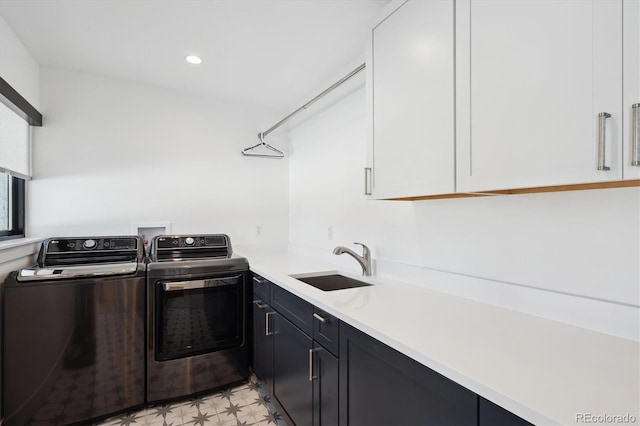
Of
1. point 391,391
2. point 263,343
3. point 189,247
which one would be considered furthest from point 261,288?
point 391,391

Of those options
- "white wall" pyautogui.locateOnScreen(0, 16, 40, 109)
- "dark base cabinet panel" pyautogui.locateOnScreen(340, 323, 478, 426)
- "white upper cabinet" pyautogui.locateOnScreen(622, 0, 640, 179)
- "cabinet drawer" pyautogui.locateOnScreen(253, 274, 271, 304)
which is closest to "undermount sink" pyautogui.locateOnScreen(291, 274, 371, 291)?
"cabinet drawer" pyautogui.locateOnScreen(253, 274, 271, 304)

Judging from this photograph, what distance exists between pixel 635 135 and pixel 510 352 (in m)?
0.62

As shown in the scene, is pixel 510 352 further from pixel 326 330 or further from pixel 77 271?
pixel 77 271

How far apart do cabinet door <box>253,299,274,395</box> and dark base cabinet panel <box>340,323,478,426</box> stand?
820mm

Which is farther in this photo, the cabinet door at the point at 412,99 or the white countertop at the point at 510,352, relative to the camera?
the cabinet door at the point at 412,99

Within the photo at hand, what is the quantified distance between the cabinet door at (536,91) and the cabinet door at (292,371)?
3.48ft

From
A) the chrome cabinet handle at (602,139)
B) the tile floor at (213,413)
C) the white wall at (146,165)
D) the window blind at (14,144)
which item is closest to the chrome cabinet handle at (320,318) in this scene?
the tile floor at (213,413)

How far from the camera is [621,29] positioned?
77 centimetres

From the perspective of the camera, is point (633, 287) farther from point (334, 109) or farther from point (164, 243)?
point (164, 243)

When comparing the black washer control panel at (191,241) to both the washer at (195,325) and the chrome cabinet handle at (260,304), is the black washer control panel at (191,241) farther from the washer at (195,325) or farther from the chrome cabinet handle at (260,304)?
the chrome cabinet handle at (260,304)

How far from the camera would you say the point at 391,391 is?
3.45 feet

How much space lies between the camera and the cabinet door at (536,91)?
0.80 m

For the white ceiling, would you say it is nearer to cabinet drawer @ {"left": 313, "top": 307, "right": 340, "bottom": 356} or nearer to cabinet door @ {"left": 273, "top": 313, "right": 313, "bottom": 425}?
cabinet drawer @ {"left": 313, "top": 307, "right": 340, "bottom": 356}

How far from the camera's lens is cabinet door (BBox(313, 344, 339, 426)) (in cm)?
134
